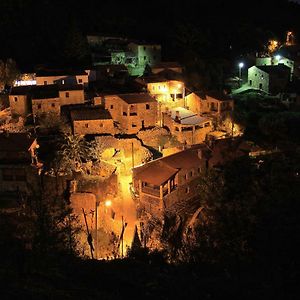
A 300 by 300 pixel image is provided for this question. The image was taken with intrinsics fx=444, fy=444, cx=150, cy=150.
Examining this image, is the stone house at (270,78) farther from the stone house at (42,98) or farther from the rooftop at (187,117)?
the stone house at (42,98)

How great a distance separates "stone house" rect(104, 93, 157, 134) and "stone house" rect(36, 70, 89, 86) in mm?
4158

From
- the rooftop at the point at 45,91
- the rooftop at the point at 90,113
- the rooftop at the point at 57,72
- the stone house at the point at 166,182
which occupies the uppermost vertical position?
the rooftop at the point at 57,72

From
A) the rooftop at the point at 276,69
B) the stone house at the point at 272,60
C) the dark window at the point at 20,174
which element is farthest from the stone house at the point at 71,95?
the stone house at the point at 272,60

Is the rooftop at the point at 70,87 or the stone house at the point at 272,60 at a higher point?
the rooftop at the point at 70,87

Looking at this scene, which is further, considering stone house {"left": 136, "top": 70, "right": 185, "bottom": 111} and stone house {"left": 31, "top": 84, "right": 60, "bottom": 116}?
stone house {"left": 136, "top": 70, "right": 185, "bottom": 111}

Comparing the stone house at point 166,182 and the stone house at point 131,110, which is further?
the stone house at point 131,110

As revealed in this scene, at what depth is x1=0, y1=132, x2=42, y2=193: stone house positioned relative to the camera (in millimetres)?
18250

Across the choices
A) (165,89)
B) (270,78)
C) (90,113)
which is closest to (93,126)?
(90,113)

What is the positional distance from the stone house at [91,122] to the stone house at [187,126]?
3433 millimetres

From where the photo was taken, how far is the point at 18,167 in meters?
18.2

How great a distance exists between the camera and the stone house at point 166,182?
59.9 feet

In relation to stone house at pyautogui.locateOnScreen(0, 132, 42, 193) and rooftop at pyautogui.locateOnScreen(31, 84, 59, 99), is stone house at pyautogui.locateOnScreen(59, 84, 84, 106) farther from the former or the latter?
stone house at pyautogui.locateOnScreen(0, 132, 42, 193)

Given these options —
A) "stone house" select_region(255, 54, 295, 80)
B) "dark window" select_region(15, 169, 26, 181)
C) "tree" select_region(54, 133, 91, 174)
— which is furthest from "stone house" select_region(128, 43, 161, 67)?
"dark window" select_region(15, 169, 26, 181)

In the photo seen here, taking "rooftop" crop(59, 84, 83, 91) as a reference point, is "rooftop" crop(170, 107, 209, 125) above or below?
below
